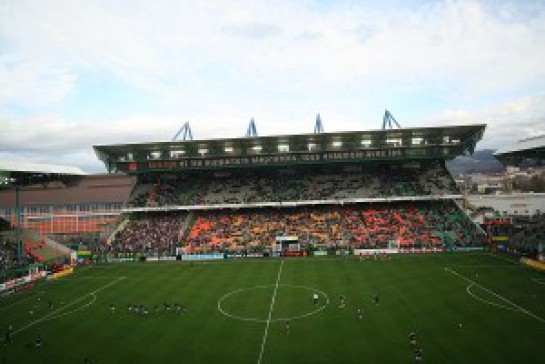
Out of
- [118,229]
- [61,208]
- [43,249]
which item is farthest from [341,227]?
[61,208]

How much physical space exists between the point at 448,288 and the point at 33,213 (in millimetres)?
99417

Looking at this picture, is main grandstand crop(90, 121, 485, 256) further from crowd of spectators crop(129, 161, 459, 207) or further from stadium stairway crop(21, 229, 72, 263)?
stadium stairway crop(21, 229, 72, 263)

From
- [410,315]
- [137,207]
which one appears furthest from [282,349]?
[137,207]

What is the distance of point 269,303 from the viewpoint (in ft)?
123

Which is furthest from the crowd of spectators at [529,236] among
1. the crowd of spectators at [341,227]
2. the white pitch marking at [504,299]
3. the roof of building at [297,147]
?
the roof of building at [297,147]

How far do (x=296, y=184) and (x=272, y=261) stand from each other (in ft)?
74.8

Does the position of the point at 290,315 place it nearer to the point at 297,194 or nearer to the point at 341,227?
the point at 341,227

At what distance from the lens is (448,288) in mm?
39906

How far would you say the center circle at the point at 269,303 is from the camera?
34.0m

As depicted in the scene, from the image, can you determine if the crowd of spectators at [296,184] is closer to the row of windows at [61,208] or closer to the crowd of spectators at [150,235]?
the crowd of spectators at [150,235]

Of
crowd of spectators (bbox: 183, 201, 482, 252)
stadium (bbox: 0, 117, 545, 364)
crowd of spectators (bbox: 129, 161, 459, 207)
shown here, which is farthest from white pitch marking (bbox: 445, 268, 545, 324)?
crowd of spectators (bbox: 129, 161, 459, 207)


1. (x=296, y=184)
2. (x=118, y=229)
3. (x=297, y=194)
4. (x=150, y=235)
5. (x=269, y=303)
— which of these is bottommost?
(x=269, y=303)

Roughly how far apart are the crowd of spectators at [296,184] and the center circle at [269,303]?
32.1m

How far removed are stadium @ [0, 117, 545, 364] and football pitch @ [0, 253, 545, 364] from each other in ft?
0.60
